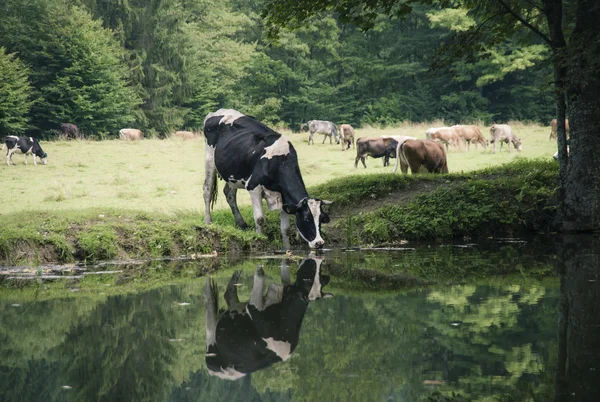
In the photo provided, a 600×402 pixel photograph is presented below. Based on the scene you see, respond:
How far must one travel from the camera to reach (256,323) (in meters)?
6.44

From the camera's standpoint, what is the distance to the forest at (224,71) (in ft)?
151

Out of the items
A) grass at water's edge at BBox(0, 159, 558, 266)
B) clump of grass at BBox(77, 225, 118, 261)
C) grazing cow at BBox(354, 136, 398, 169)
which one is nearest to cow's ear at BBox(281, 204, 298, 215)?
grass at water's edge at BBox(0, 159, 558, 266)

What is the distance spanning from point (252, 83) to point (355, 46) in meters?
9.34

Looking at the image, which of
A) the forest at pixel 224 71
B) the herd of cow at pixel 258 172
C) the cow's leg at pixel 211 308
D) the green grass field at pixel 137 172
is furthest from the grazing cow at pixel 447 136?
the cow's leg at pixel 211 308

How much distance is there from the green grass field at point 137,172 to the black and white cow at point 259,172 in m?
2.07

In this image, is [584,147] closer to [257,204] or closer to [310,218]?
[310,218]

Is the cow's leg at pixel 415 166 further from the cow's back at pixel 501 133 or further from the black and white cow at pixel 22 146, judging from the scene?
the black and white cow at pixel 22 146

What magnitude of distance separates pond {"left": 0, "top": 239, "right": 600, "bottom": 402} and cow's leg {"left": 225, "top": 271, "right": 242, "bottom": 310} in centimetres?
2

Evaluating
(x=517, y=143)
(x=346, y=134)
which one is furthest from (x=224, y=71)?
(x=517, y=143)

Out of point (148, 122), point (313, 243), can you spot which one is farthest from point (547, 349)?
point (148, 122)

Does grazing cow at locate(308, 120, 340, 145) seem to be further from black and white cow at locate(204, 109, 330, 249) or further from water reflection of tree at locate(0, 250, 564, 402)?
water reflection of tree at locate(0, 250, 564, 402)

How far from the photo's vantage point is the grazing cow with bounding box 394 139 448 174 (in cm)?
1945

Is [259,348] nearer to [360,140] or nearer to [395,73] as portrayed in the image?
[360,140]

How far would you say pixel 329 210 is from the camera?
Answer: 13.7 metres
